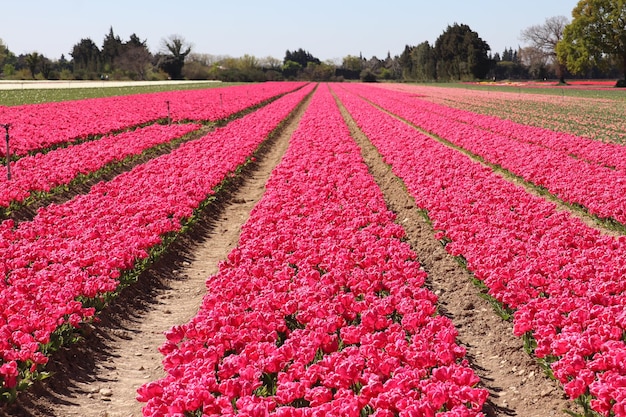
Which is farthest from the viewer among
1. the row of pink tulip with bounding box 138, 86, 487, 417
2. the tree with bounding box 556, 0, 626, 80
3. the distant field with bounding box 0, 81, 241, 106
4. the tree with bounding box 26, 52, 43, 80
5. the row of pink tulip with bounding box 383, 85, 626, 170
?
the tree with bounding box 26, 52, 43, 80

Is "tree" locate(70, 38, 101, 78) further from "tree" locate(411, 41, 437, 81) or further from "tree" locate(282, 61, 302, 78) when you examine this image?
"tree" locate(411, 41, 437, 81)

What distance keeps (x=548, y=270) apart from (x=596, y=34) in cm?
7775

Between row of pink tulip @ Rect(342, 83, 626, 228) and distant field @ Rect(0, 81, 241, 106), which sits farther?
distant field @ Rect(0, 81, 241, 106)

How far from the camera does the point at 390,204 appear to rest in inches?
502

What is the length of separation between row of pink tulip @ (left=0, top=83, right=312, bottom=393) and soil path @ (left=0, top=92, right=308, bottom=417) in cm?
27

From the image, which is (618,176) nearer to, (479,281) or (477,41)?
(479,281)

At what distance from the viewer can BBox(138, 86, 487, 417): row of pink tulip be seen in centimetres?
432

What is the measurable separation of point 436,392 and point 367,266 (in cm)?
335

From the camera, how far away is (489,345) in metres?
6.25

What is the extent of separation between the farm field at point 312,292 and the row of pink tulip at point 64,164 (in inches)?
3.4

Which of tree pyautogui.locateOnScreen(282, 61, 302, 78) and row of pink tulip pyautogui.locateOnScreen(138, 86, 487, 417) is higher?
tree pyautogui.locateOnScreen(282, 61, 302, 78)

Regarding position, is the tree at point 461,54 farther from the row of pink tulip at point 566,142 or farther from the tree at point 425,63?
the row of pink tulip at point 566,142

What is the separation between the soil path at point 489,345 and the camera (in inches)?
200

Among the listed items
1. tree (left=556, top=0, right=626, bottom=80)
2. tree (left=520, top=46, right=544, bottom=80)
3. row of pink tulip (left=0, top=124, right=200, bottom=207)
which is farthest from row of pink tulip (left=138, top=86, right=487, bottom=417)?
tree (left=520, top=46, right=544, bottom=80)
